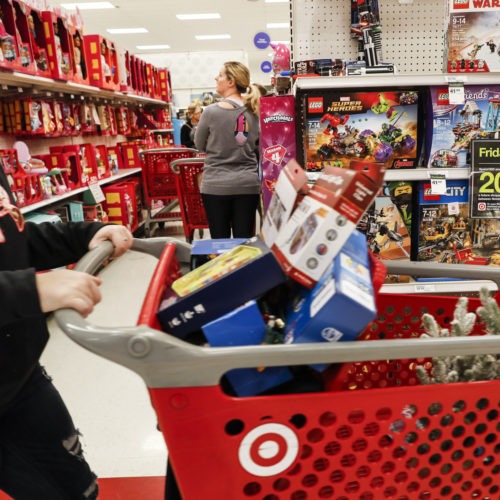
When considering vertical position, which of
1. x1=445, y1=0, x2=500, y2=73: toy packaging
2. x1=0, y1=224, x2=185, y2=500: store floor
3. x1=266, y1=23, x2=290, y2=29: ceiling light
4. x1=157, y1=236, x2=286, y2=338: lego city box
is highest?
x1=266, y1=23, x2=290, y2=29: ceiling light

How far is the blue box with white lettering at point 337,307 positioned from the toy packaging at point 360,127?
4.84ft

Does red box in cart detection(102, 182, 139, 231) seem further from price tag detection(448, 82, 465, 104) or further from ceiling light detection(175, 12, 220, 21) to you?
ceiling light detection(175, 12, 220, 21)

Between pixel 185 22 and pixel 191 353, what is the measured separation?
13.6m

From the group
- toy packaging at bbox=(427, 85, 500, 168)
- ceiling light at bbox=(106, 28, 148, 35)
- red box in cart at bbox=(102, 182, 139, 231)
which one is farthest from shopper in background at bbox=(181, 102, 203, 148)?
ceiling light at bbox=(106, 28, 148, 35)

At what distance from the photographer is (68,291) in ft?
2.63

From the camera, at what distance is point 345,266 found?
77 centimetres

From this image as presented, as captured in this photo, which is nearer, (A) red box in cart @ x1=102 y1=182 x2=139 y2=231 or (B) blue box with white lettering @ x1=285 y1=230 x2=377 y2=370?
(B) blue box with white lettering @ x1=285 y1=230 x2=377 y2=370

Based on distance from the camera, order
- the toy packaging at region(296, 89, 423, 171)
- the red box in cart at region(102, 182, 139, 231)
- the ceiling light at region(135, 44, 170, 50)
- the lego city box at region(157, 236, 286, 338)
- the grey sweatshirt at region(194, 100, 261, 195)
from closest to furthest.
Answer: the lego city box at region(157, 236, 286, 338)
the toy packaging at region(296, 89, 423, 171)
the grey sweatshirt at region(194, 100, 261, 195)
the red box in cart at region(102, 182, 139, 231)
the ceiling light at region(135, 44, 170, 50)

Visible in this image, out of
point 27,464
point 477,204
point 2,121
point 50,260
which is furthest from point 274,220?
point 2,121

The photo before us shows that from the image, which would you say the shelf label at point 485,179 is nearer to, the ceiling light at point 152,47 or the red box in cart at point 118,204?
the red box in cart at point 118,204

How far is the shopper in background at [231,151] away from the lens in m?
3.59

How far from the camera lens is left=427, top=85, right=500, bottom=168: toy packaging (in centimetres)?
215

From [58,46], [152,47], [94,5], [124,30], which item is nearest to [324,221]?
[58,46]

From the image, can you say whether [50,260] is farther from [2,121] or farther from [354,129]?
[2,121]
